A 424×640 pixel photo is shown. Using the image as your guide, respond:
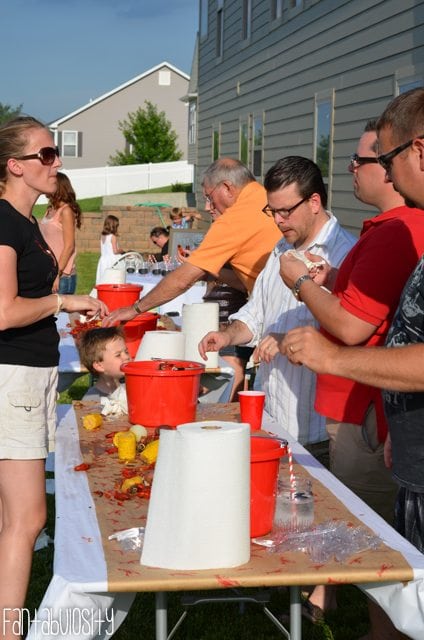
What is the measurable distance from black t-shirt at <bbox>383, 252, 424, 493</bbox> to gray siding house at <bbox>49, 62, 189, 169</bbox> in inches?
2283

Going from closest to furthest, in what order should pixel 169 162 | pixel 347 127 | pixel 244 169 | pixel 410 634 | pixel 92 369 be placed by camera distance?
pixel 410 634, pixel 92 369, pixel 244 169, pixel 347 127, pixel 169 162

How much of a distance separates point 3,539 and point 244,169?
323 cm

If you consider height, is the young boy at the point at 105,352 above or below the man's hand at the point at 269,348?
below

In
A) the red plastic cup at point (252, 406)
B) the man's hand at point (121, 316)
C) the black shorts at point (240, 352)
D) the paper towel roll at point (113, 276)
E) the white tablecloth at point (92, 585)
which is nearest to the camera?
the white tablecloth at point (92, 585)

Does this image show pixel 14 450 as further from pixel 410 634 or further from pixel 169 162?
pixel 169 162

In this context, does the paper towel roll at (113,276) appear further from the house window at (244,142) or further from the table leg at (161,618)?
the house window at (244,142)

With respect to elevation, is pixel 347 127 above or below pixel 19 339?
above

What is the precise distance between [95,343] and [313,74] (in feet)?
32.3

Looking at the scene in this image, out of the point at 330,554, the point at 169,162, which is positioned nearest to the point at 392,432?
the point at 330,554

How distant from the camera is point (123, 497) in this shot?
2.92 metres

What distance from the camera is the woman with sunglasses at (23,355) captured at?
3.33 meters

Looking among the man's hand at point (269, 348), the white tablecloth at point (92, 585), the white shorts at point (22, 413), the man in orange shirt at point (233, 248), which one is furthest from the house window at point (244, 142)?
the white tablecloth at point (92, 585)

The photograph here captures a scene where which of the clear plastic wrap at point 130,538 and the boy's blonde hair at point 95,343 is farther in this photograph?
the boy's blonde hair at point 95,343

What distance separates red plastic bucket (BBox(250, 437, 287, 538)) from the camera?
255 centimetres
